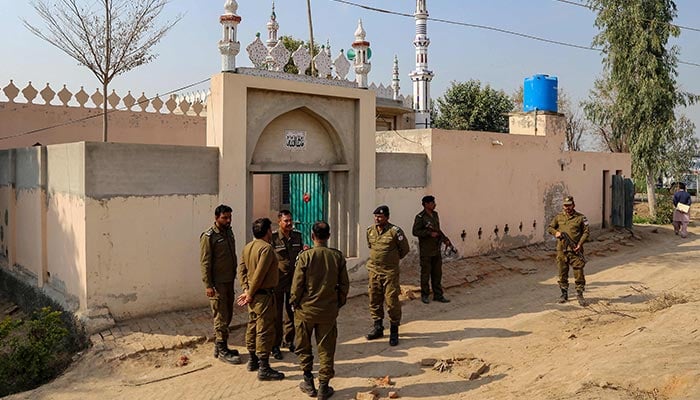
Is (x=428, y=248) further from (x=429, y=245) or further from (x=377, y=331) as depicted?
(x=377, y=331)

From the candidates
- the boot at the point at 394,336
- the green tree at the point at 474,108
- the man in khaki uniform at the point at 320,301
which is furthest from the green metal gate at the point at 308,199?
the green tree at the point at 474,108

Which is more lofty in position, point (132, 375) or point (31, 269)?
point (31, 269)

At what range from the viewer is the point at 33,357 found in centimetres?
602

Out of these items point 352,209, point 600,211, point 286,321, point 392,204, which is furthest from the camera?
point 600,211

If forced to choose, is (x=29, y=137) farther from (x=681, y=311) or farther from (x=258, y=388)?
(x=681, y=311)

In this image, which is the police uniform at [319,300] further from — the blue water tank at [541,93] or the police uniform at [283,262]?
the blue water tank at [541,93]

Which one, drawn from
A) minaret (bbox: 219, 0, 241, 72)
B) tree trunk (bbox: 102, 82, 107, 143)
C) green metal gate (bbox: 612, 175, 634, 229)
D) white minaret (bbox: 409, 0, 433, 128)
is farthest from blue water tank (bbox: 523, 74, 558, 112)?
white minaret (bbox: 409, 0, 433, 128)

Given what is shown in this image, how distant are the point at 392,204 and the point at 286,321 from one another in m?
4.23

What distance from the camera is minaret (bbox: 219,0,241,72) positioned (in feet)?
26.1

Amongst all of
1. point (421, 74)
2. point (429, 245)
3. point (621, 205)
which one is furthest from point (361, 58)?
point (421, 74)

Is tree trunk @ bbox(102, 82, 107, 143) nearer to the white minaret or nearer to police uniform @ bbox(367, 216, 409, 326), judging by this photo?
police uniform @ bbox(367, 216, 409, 326)

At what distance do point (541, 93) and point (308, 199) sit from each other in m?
7.38

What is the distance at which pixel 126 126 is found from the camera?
12336 millimetres

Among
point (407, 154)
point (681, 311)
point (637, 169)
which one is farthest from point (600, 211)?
point (681, 311)
